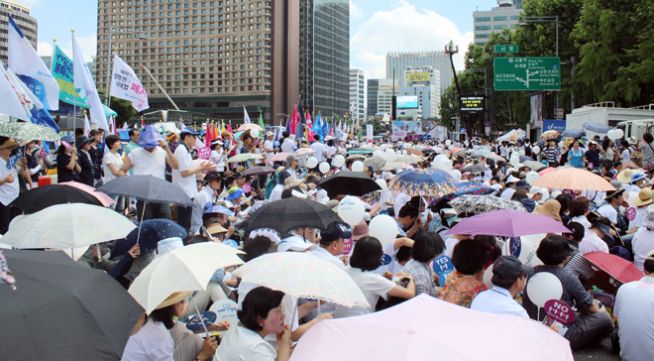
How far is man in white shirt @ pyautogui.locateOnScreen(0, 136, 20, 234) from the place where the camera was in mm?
7746

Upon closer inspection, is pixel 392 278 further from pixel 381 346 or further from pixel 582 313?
pixel 381 346

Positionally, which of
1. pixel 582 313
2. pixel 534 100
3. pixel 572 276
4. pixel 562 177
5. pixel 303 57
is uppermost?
pixel 303 57

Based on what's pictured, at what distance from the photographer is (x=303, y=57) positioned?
15675 centimetres

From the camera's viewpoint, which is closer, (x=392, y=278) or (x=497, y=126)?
(x=392, y=278)

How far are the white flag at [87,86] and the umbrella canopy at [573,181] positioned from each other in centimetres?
746

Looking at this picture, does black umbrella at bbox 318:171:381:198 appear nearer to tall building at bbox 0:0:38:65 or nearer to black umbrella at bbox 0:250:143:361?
black umbrella at bbox 0:250:143:361

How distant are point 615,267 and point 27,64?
28.9ft

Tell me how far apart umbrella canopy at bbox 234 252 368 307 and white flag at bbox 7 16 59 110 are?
7.70 meters

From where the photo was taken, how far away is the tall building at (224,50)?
14475 cm

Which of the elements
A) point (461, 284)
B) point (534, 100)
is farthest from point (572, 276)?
point (534, 100)

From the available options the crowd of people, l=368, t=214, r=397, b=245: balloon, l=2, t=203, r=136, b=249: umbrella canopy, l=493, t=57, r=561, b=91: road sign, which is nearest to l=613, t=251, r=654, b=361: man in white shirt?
the crowd of people

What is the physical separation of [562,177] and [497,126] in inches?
2468

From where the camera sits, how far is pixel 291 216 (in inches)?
249

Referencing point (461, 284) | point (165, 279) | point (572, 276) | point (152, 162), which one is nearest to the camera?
point (165, 279)
